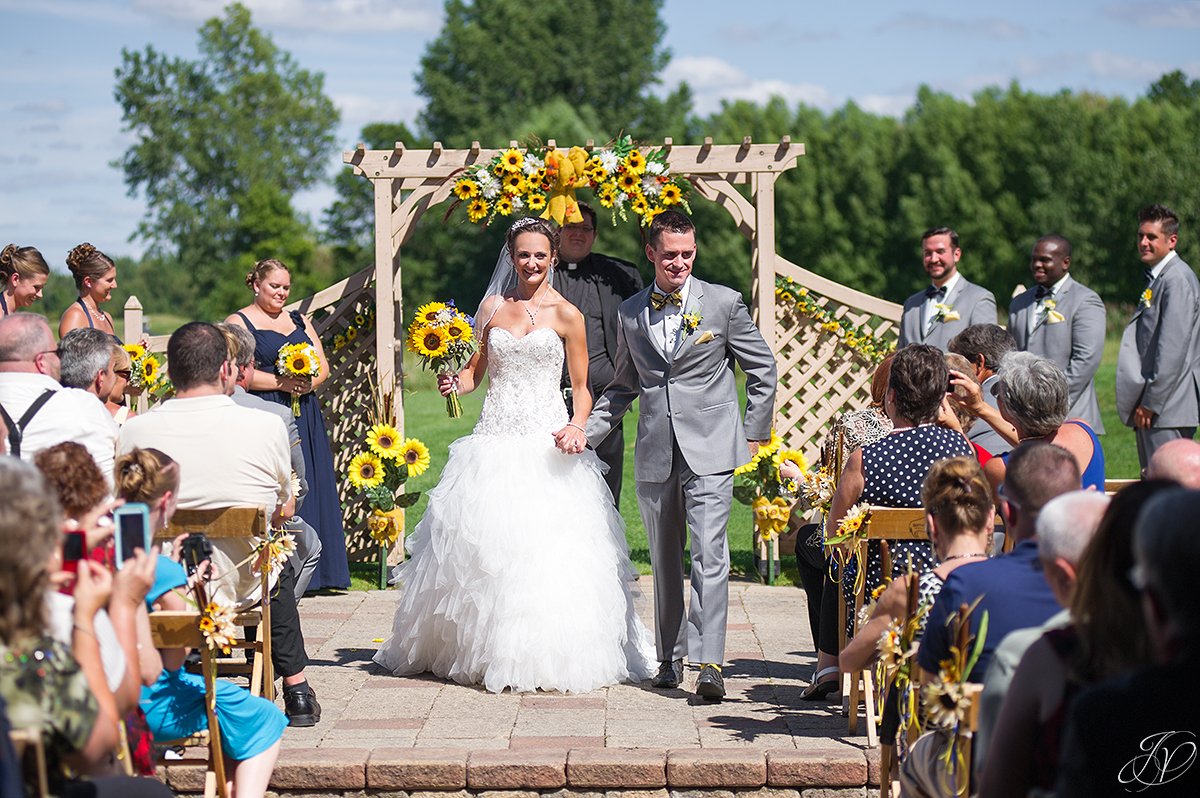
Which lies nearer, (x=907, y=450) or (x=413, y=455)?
(x=907, y=450)

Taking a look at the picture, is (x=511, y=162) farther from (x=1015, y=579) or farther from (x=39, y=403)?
(x=1015, y=579)

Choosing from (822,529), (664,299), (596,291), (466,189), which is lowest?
(822,529)

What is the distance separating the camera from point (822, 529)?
5.48 metres

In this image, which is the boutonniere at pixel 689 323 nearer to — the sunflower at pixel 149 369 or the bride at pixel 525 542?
the bride at pixel 525 542

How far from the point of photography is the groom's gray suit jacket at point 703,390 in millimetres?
5645

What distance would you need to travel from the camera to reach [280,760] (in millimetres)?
4688

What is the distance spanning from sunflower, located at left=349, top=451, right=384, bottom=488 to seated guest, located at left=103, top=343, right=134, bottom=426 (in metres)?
1.26

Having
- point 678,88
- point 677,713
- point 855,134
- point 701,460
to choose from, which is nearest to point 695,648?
point 677,713

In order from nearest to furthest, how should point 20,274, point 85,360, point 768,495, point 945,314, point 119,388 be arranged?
point 85,360 → point 119,388 → point 20,274 → point 945,314 → point 768,495

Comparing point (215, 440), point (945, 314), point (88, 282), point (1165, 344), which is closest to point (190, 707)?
point (215, 440)

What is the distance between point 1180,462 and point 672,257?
98.4 inches

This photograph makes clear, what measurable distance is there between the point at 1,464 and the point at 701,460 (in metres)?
3.33

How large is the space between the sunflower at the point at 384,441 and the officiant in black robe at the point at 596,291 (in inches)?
39.3

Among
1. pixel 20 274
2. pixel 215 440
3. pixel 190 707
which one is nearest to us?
pixel 190 707
